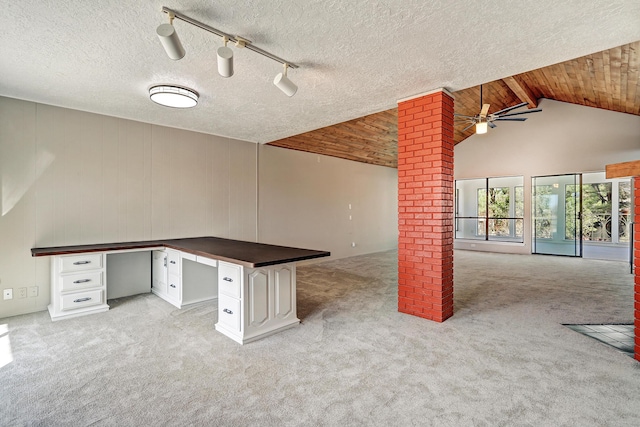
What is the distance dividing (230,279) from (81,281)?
192 centimetres

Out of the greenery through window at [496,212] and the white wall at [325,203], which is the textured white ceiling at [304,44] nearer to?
the white wall at [325,203]

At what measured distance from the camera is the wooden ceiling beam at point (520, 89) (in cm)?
569

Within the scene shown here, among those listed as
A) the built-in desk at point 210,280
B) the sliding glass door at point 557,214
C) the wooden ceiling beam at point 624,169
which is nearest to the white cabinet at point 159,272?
the built-in desk at point 210,280

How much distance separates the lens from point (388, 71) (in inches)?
106

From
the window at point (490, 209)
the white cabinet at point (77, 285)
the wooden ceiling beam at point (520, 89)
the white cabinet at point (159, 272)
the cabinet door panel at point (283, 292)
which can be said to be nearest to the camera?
the cabinet door panel at point (283, 292)

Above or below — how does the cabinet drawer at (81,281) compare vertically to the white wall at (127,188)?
below

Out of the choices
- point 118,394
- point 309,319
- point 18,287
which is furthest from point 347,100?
point 18,287

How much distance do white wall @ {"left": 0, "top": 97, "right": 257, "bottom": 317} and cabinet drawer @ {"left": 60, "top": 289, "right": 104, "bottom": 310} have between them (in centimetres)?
55

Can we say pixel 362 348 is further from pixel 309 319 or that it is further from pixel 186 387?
pixel 186 387

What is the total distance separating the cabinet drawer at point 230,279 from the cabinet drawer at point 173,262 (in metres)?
1.03

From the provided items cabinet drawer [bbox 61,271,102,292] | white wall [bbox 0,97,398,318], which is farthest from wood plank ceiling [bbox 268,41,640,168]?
cabinet drawer [bbox 61,271,102,292]

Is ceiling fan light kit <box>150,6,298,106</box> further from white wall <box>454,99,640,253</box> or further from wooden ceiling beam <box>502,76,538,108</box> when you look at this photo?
white wall <box>454,99,640,253</box>

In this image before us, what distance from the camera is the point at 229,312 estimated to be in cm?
281

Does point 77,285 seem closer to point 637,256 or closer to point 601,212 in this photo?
point 637,256
